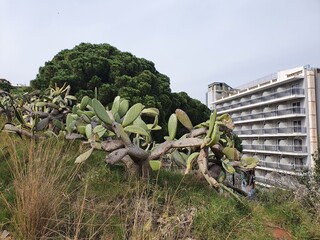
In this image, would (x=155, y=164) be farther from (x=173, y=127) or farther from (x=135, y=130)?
(x=173, y=127)

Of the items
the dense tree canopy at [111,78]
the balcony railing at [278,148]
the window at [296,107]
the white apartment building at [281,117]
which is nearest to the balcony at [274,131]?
the white apartment building at [281,117]

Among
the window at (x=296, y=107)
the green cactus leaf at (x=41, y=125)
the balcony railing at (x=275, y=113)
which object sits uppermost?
the window at (x=296, y=107)

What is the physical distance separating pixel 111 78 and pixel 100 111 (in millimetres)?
9251

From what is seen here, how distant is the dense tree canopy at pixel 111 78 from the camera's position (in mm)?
10469

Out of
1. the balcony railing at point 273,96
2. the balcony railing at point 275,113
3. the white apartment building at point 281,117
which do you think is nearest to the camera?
the white apartment building at point 281,117

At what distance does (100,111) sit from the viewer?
2.43 metres

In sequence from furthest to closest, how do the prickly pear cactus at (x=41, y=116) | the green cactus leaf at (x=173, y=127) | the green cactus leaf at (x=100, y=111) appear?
the prickly pear cactus at (x=41, y=116), the green cactus leaf at (x=173, y=127), the green cactus leaf at (x=100, y=111)

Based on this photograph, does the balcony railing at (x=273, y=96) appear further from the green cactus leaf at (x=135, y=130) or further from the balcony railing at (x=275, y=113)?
the green cactus leaf at (x=135, y=130)

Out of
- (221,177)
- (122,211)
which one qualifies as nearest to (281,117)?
(221,177)

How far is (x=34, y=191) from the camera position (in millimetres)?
1773

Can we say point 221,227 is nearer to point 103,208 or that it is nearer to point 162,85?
point 103,208

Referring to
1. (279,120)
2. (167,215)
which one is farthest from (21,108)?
(279,120)

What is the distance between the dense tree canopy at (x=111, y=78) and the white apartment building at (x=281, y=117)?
478 inches

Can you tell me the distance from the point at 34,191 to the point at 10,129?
5.78ft
